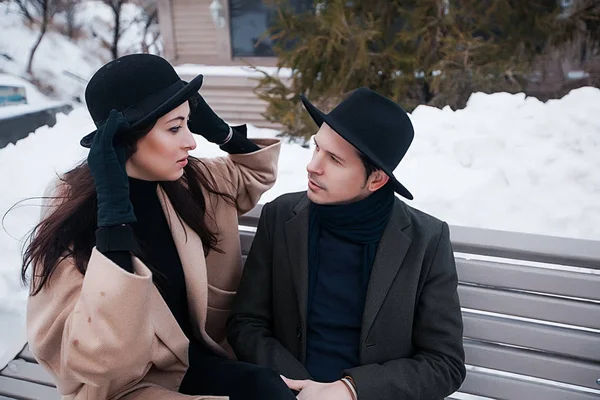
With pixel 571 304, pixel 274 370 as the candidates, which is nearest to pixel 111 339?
pixel 274 370

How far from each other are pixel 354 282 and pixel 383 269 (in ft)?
0.44

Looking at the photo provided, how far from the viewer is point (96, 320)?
4.73ft

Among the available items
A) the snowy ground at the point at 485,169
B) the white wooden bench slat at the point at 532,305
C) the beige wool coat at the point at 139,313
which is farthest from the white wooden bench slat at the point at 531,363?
the snowy ground at the point at 485,169

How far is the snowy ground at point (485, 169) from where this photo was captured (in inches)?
132

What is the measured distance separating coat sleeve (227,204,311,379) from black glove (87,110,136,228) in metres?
0.64

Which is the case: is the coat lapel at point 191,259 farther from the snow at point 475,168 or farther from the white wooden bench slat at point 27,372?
the snow at point 475,168

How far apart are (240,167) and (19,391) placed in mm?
1352

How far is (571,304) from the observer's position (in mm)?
1922

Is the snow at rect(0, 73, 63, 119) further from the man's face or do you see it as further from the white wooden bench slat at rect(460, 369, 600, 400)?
the white wooden bench slat at rect(460, 369, 600, 400)

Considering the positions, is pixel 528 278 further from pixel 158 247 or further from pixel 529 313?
pixel 158 247

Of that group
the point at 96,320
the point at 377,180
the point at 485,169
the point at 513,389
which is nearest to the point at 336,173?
the point at 377,180

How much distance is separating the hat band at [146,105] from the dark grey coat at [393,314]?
2.09 ft

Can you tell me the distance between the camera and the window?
32.7 feet

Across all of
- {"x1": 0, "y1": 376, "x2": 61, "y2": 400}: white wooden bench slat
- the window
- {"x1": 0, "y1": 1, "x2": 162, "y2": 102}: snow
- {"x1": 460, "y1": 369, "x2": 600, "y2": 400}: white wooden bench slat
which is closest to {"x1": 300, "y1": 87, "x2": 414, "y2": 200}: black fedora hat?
{"x1": 460, "y1": 369, "x2": 600, "y2": 400}: white wooden bench slat
